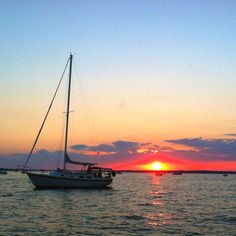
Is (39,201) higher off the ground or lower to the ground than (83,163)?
lower

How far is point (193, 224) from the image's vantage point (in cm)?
3581

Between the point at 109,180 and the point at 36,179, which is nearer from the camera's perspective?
the point at 36,179

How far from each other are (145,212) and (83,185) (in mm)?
30996

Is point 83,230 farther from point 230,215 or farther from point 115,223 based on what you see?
point 230,215

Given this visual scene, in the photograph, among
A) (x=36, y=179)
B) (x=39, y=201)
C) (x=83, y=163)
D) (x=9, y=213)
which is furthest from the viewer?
(x=83, y=163)

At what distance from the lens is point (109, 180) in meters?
81.3

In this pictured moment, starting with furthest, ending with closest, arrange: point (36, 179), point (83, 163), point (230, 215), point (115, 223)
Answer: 1. point (83, 163)
2. point (36, 179)
3. point (230, 215)
4. point (115, 223)

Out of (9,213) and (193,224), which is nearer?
(193,224)

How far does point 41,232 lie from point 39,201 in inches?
919

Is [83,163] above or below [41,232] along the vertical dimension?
above

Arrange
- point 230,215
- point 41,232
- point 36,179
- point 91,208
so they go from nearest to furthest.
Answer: point 41,232 < point 230,215 < point 91,208 < point 36,179

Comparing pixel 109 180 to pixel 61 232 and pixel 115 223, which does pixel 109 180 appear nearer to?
pixel 115 223

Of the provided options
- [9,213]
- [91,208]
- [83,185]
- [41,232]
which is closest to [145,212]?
[91,208]

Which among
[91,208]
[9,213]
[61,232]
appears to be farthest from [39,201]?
[61,232]
